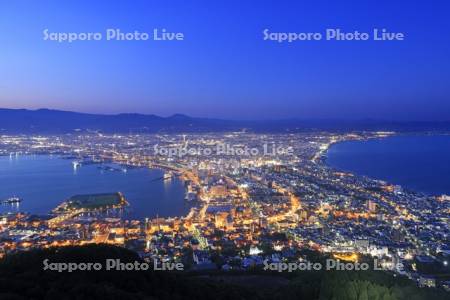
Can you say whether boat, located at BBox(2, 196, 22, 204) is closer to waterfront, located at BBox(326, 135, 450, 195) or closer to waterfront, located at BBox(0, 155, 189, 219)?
waterfront, located at BBox(0, 155, 189, 219)

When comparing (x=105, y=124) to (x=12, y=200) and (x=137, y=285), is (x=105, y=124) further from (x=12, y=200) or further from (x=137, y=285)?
(x=137, y=285)

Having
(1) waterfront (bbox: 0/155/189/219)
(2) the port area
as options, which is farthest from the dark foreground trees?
(1) waterfront (bbox: 0/155/189/219)

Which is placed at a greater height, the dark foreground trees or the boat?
the dark foreground trees

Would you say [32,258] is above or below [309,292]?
above

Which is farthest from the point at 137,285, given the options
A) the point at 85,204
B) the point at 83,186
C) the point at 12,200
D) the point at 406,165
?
the point at 406,165

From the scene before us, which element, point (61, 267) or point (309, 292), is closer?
point (61, 267)

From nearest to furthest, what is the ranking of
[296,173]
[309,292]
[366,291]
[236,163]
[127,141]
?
[366,291]
[309,292]
[296,173]
[236,163]
[127,141]

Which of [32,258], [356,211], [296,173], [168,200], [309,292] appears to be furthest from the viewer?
[296,173]

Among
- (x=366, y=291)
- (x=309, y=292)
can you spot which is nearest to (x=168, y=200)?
(x=309, y=292)

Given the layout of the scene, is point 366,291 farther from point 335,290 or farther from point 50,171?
point 50,171
